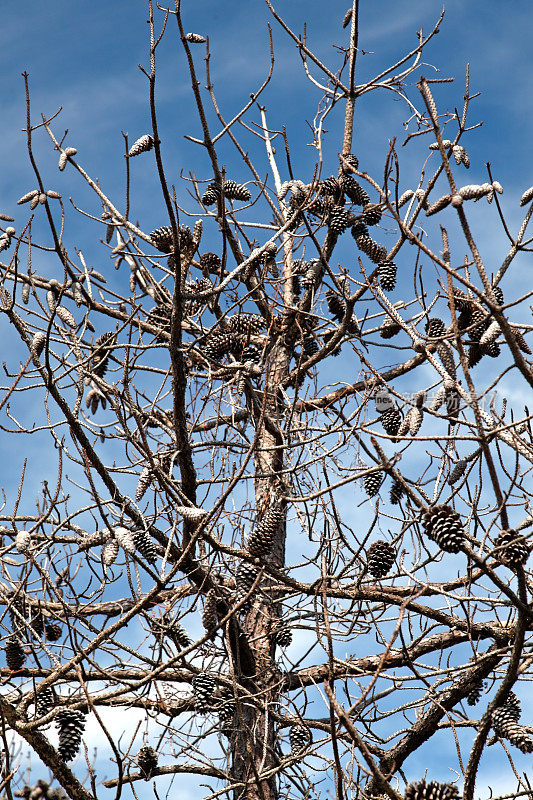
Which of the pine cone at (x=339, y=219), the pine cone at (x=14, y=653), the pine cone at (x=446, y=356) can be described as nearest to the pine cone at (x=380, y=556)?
the pine cone at (x=446, y=356)

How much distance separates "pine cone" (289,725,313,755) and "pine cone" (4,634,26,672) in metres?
1.73

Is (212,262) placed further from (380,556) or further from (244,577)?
(380,556)

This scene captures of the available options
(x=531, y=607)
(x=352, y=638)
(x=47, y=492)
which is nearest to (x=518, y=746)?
(x=531, y=607)

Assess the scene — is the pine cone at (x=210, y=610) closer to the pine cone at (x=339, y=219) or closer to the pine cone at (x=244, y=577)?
the pine cone at (x=244, y=577)

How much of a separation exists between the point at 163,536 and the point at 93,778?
57.8 inches

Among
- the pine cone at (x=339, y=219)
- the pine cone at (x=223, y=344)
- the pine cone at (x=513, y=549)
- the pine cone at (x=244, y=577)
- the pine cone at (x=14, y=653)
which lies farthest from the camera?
the pine cone at (x=339, y=219)

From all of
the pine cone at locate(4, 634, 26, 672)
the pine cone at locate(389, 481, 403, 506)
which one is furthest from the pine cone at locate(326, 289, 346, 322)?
the pine cone at locate(4, 634, 26, 672)

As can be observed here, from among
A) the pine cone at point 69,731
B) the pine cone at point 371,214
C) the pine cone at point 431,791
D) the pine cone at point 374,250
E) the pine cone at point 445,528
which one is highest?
the pine cone at point 371,214

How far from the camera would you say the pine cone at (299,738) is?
198 inches

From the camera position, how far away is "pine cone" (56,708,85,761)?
12.9 ft

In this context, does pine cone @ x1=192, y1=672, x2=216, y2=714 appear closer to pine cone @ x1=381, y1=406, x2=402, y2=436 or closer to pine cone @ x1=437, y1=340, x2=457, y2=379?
pine cone @ x1=381, y1=406, x2=402, y2=436

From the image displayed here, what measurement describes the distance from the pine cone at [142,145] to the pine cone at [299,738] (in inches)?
139

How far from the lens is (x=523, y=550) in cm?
351

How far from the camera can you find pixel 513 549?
11.5 ft
